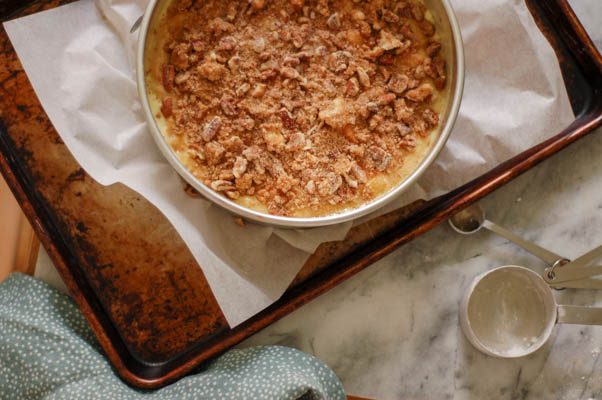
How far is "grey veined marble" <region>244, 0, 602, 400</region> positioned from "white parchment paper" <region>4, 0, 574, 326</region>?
16 centimetres

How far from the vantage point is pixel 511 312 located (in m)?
1.34

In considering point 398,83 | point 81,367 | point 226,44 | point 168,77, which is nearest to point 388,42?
point 398,83

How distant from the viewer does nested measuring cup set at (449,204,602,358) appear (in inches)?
51.6

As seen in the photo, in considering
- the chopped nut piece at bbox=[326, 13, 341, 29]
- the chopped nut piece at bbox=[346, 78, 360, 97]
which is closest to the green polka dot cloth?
the chopped nut piece at bbox=[346, 78, 360, 97]

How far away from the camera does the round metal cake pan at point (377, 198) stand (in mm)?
1130

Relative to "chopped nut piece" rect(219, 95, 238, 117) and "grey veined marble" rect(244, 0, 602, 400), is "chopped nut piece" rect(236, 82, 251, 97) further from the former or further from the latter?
"grey veined marble" rect(244, 0, 602, 400)

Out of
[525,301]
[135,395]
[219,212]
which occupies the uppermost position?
[219,212]

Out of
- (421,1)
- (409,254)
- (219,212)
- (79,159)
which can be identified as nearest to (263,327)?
(219,212)

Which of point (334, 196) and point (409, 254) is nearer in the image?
point (334, 196)

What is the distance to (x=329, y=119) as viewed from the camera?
1175 mm

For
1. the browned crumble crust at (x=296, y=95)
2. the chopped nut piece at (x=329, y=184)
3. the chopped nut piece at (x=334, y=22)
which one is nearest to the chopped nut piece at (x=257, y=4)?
the browned crumble crust at (x=296, y=95)

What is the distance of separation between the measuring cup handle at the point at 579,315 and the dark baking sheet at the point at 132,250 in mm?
292

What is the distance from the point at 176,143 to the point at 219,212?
150mm

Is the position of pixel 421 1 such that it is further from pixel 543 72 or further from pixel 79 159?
pixel 79 159
